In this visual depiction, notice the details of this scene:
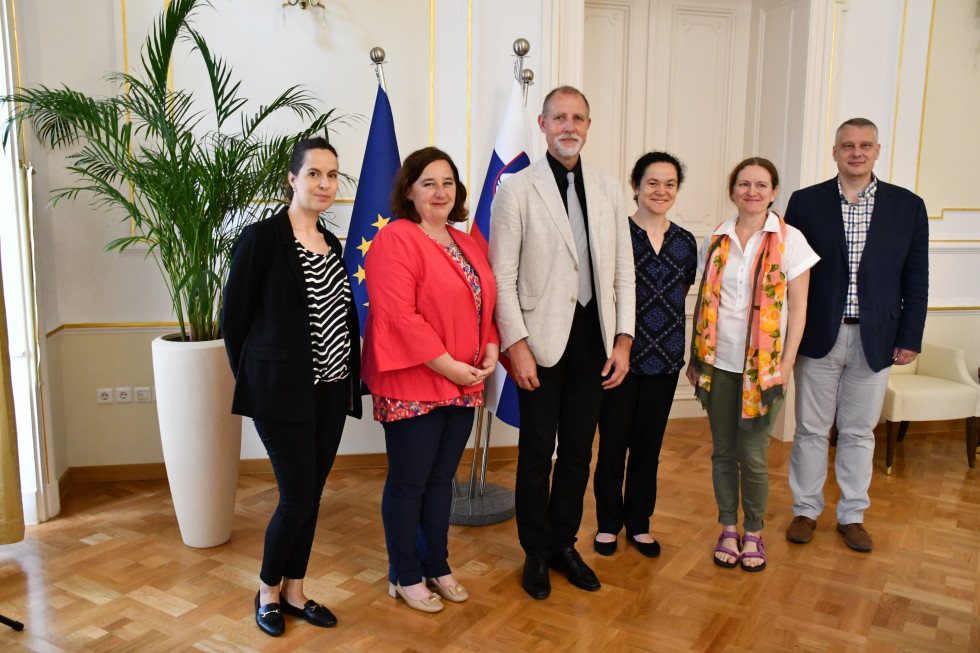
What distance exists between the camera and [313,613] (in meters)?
2.53

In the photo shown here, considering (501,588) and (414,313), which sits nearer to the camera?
(414,313)

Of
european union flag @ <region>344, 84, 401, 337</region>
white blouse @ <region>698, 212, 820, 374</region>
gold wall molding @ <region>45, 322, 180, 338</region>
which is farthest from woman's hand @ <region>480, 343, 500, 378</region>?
gold wall molding @ <region>45, 322, 180, 338</region>

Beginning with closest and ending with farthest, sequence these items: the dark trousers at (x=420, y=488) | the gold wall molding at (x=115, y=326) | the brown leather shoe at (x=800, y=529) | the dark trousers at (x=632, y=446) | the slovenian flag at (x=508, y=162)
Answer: the dark trousers at (x=420, y=488) < the dark trousers at (x=632, y=446) < the brown leather shoe at (x=800, y=529) < the slovenian flag at (x=508, y=162) < the gold wall molding at (x=115, y=326)

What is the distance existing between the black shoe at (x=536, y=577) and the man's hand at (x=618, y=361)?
653 millimetres

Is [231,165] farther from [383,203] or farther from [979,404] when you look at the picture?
[979,404]

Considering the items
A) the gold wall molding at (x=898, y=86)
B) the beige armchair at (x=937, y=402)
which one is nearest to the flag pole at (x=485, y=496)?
the beige armchair at (x=937, y=402)

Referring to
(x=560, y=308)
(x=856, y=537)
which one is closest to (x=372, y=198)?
(x=560, y=308)

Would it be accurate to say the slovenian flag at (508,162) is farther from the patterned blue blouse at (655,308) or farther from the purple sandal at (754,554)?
the purple sandal at (754,554)

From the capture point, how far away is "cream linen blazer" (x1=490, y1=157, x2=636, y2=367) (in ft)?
8.38

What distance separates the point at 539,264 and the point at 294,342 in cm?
82

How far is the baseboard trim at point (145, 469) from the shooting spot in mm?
3779

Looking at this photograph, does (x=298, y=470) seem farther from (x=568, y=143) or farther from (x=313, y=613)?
(x=568, y=143)

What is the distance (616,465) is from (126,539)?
6.46 feet

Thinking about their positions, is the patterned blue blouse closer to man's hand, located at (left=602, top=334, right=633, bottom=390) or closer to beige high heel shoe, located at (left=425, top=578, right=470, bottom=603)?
man's hand, located at (left=602, top=334, right=633, bottom=390)
